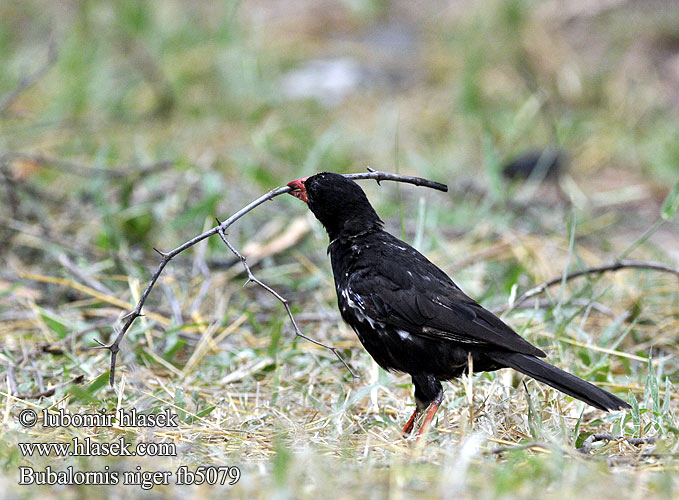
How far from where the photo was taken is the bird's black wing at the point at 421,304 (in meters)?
2.89

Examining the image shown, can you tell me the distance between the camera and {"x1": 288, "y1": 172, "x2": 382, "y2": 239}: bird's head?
11.0 ft

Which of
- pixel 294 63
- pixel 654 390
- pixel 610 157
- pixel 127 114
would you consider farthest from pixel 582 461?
pixel 294 63

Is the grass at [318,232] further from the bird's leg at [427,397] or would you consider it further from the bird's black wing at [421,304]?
the bird's black wing at [421,304]

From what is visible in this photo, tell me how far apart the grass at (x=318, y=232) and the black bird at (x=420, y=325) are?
5.3 inches

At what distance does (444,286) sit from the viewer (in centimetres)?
311

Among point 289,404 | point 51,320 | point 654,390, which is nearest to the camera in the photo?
point 654,390

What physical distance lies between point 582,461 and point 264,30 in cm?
955

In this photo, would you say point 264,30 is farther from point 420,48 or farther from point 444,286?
point 444,286

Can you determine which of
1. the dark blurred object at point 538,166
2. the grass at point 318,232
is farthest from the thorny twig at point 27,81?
the dark blurred object at point 538,166

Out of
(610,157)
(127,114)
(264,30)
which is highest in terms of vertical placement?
(264,30)

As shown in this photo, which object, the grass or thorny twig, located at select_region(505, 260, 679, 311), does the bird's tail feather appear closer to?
the grass

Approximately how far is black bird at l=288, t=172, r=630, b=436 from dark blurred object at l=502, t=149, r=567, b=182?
12.1 feet

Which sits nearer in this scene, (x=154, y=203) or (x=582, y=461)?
(x=582, y=461)

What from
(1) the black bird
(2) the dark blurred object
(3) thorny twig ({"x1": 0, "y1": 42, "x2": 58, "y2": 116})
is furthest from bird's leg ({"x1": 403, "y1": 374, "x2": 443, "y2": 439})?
(2) the dark blurred object
